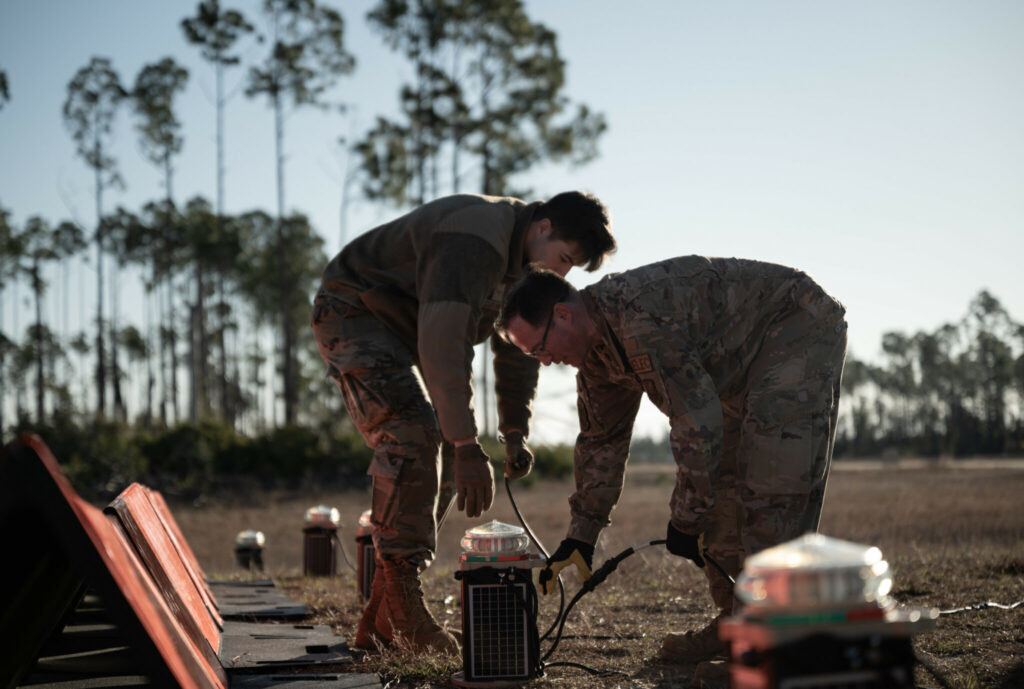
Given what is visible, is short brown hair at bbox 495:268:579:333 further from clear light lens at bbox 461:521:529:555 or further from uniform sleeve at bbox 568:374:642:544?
clear light lens at bbox 461:521:529:555

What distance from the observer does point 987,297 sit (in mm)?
36406

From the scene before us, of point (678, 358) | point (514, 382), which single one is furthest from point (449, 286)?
point (678, 358)

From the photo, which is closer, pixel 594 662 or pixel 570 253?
pixel 594 662

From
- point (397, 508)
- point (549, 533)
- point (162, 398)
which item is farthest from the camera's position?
point (162, 398)

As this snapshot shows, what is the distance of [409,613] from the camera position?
4391 mm

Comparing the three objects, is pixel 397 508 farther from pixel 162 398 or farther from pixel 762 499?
pixel 162 398

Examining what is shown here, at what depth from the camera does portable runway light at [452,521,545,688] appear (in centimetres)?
360

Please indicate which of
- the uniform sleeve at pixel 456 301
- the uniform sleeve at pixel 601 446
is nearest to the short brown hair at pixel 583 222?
the uniform sleeve at pixel 456 301

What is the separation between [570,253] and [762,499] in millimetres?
1549

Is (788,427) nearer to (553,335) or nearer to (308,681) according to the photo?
(553,335)

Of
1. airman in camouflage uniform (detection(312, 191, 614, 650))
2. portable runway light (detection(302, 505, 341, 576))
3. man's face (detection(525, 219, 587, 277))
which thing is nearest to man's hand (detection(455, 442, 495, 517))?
airman in camouflage uniform (detection(312, 191, 614, 650))

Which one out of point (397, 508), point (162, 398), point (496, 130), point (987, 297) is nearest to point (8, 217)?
point (162, 398)

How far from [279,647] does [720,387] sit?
7.67 feet

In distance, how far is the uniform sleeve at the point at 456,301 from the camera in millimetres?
4199
